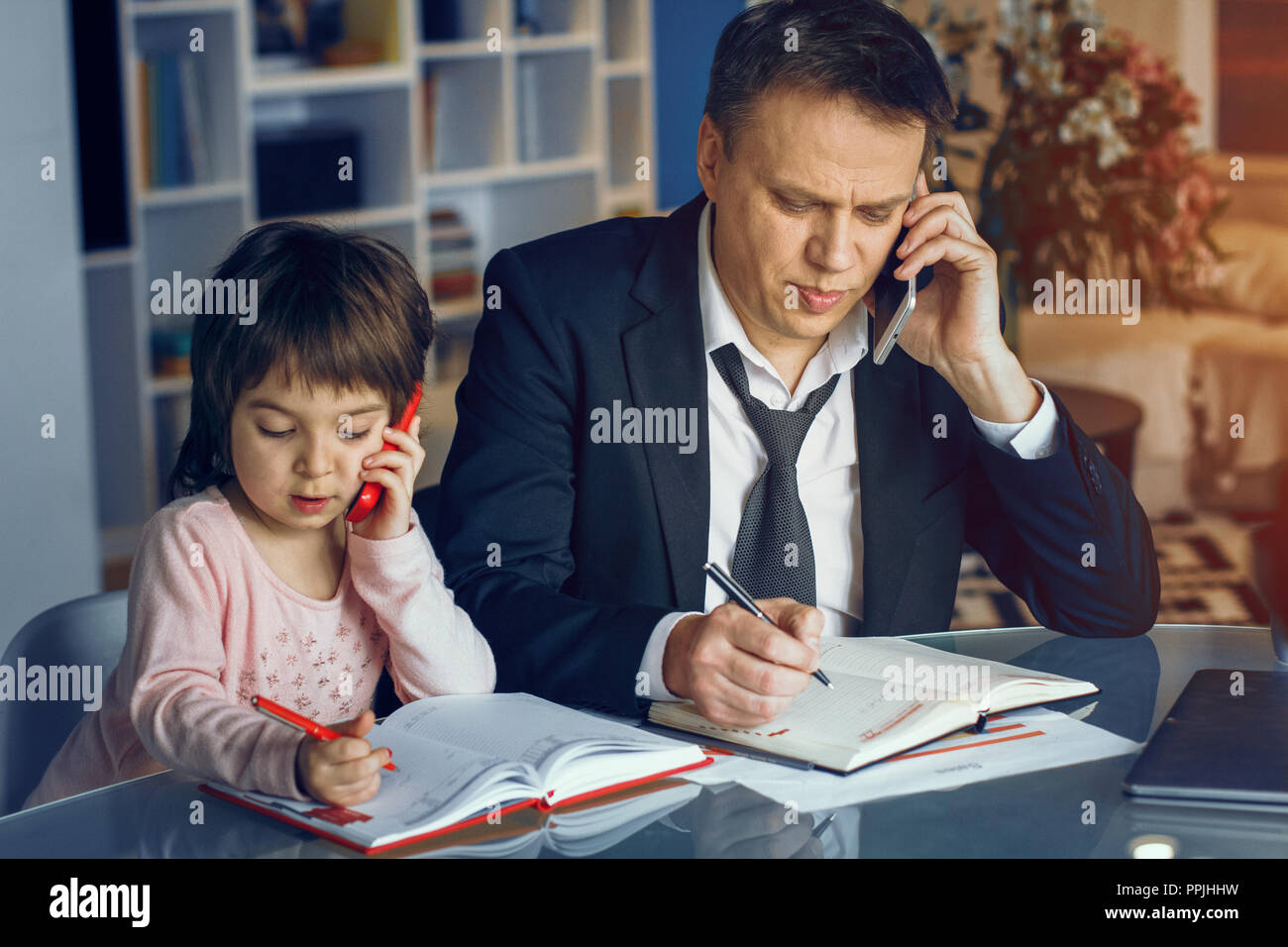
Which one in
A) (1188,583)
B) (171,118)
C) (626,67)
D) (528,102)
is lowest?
(1188,583)

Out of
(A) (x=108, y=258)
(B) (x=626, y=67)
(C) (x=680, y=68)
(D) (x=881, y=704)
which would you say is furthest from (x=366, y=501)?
(C) (x=680, y=68)

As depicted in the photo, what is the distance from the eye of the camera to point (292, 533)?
4.41 feet

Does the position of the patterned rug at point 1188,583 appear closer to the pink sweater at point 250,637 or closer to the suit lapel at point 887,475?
the suit lapel at point 887,475

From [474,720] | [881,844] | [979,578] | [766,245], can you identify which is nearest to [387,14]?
[979,578]

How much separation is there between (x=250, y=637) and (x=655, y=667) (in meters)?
0.38

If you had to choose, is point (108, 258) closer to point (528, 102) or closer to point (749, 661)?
point (528, 102)

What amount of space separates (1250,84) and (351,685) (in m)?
5.41

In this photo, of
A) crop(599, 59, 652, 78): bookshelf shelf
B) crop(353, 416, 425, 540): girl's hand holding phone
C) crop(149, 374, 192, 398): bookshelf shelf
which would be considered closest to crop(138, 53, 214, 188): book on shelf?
crop(149, 374, 192, 398): bookshelf shelf

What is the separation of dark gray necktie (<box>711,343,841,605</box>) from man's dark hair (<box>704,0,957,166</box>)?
1.03ft

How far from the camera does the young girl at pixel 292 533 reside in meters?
1.24

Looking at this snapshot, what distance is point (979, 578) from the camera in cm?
405

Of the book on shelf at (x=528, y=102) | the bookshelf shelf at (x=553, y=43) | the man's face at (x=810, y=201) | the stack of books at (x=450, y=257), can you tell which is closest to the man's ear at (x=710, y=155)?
the man's face at (x=810, y=201)

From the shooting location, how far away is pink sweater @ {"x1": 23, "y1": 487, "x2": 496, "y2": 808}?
1210 millimetres
